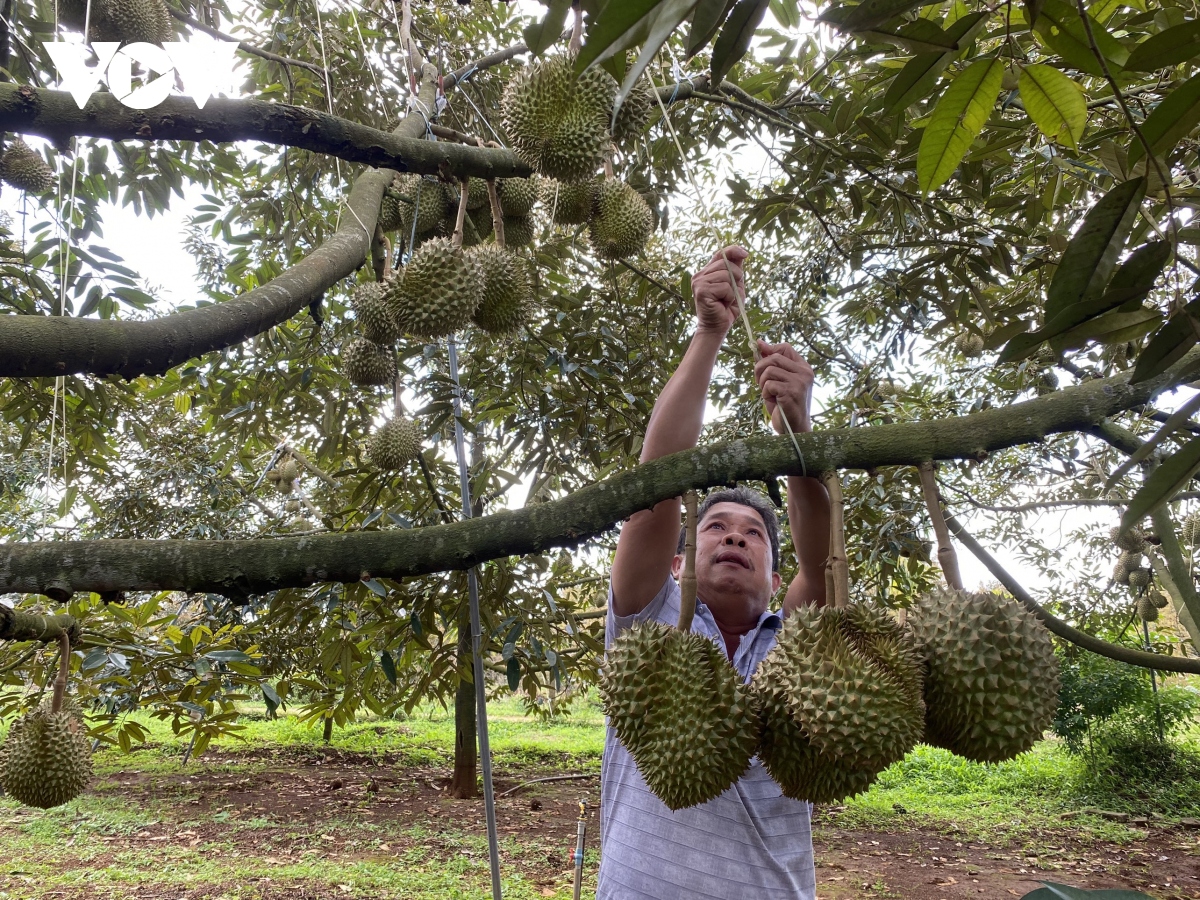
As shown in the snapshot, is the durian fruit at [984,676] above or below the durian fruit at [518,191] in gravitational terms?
below

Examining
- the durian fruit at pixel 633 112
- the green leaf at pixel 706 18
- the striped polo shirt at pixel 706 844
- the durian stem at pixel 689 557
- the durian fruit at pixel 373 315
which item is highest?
the durian fruit at pixel 633 112

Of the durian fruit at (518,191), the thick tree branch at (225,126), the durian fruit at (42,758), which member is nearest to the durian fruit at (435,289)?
the thick tree branch at (225,126)

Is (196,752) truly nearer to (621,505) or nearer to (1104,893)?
(621,505)

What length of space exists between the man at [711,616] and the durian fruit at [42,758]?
136 centimetres

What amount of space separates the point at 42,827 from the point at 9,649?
4.06 meters

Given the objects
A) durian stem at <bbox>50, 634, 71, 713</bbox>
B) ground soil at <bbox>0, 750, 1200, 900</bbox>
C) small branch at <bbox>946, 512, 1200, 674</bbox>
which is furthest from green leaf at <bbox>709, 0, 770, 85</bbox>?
ground soil at <bbox>0, 750, 1200, 900</bbox>

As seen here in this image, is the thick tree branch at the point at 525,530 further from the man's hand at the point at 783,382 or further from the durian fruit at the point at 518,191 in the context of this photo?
the durian fruit at the point at 518,191

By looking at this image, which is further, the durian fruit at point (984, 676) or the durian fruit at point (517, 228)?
the durian fruit at point (517, 228)

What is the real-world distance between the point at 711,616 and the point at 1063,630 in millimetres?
934

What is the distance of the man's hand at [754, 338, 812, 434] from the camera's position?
1125 mm

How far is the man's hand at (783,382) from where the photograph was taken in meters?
1.12

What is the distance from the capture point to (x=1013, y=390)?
330 cm

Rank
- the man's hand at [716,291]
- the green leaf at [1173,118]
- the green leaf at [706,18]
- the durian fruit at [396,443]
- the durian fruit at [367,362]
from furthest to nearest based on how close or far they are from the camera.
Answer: the durian fruit at [396,443] < the durian fruit at [367,362] < the man's hand at [716,291] < the green leaf at [1173,118] < the green leaf at [706,18]

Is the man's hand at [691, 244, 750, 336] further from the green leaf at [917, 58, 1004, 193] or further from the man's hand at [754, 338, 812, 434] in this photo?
the green leaf at [917, 58, 1004, 193]
